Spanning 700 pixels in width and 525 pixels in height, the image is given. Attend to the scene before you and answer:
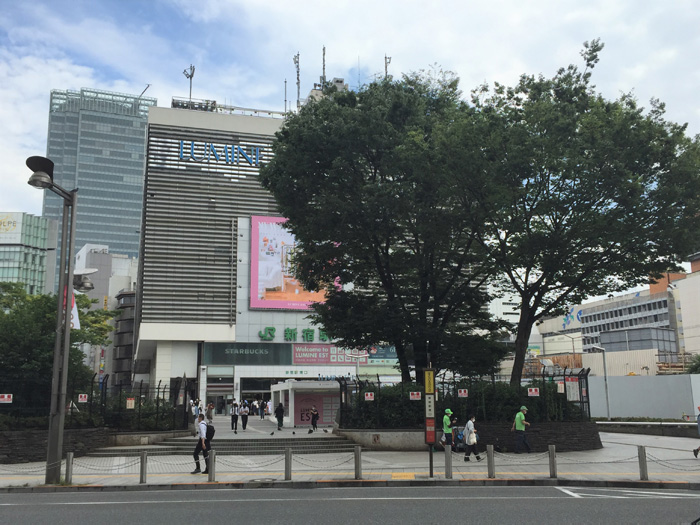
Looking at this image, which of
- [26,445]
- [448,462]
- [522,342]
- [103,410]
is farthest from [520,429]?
[26,445]

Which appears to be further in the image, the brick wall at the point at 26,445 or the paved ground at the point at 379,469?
the brick wall at the point at 26,445

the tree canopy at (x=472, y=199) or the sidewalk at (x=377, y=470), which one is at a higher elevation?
the tree canopy at (x=472, y=199)

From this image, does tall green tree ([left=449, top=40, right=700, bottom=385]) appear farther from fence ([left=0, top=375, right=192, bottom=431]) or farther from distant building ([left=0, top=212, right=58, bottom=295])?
distant building ([left=0, top=212, right=58, bottom=295])

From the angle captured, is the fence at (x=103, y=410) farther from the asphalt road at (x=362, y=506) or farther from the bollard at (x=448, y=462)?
the bollard at (x=448, y=462)

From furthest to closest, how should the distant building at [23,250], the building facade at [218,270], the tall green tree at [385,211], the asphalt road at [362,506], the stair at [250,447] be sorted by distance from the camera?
the distant building at [23,250] → the building facade at [218,270] → the tall green tree at [385,211] → the stair at [250,447] → the asphalt road at [362,506]

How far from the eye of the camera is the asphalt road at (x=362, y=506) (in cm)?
1078

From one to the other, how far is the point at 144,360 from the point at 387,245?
2440 inches

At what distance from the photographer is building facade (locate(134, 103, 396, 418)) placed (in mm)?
61875

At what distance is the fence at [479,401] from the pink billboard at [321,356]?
136 feet

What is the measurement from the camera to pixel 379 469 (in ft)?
61.9

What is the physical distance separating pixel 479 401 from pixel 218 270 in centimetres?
4253

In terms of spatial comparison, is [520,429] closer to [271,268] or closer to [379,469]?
[379,469]

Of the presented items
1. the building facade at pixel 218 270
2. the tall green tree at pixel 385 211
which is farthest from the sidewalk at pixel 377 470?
the building facade at pixel 218 270

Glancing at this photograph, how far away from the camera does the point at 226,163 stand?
213 feet
